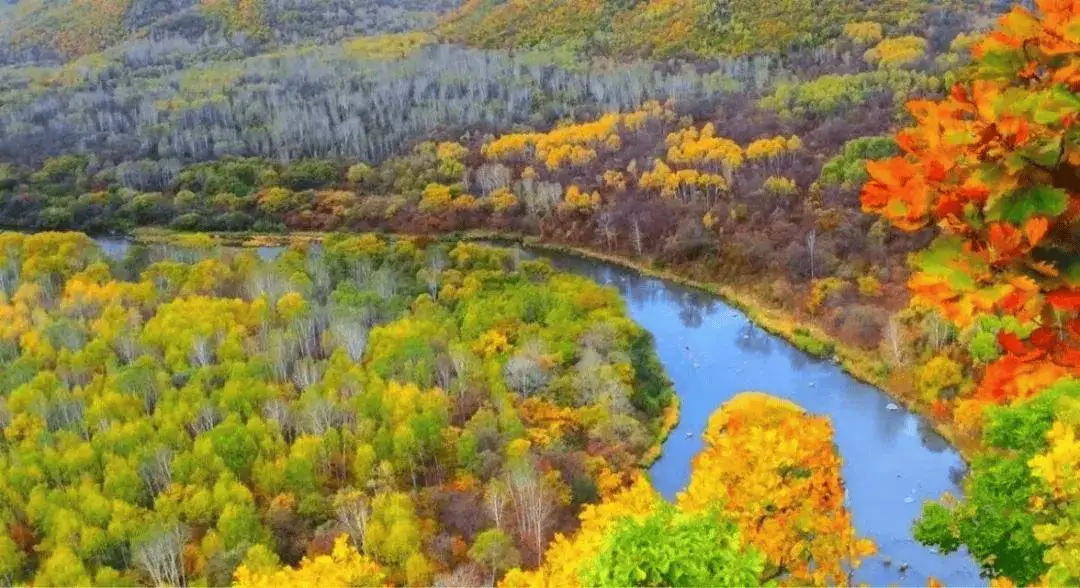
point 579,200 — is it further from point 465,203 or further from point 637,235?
point 465,203

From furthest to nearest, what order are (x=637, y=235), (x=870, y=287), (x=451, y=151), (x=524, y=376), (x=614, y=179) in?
(x=451, y=151) < (x=614, y=179) < (x=637, y=235) < (x=870, y=287) < (x=524, y=376)

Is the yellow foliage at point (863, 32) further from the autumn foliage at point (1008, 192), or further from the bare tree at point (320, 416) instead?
the autumn foliage at point (1008, 192)

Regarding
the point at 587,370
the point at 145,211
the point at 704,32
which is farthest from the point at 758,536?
the point at 704,32

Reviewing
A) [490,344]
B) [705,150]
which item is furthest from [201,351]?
[705,150]

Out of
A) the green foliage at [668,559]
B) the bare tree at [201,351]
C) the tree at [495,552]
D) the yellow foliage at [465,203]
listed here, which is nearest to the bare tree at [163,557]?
the tree at [495,552]

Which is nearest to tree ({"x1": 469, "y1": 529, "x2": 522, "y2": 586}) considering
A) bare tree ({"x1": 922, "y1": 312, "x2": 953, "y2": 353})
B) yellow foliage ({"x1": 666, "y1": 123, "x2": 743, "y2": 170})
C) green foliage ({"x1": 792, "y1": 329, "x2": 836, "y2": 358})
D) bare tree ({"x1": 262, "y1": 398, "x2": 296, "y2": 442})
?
bare tree ({"x1": 262, "y1": 398, "x2": 296, "y2": 442})

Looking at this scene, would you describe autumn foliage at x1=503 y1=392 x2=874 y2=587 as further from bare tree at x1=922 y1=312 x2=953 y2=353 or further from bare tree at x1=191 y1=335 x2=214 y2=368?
bare tree at x1=922 y1=312 x2=953 y2=353
